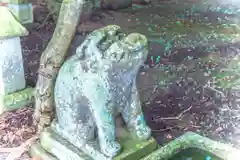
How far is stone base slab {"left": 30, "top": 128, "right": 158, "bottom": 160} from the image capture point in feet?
6.19

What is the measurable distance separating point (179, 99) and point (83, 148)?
1337 mm

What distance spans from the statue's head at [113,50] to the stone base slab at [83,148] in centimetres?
41

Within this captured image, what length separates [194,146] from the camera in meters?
2.04

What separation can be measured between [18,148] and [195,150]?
1029 millimetres

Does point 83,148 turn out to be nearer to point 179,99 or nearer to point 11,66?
point 11,66

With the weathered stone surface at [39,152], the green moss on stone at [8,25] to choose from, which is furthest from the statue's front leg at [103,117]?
the green moss on stone at [8,25]

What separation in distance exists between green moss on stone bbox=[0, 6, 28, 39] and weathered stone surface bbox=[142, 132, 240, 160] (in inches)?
48.3

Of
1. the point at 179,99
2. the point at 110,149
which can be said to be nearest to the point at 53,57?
the point at 110,149

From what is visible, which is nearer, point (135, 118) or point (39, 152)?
point (135, 118)

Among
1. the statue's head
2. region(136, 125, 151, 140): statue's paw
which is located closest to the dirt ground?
region(136, 125, 151, 140): statue's paw

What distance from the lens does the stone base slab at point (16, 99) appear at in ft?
8.73

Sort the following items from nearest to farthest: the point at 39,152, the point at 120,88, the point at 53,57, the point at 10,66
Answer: the point at 120,88 → the point at 39,152 → the point at 53,57 → the point at 10,66

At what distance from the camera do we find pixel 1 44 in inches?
101

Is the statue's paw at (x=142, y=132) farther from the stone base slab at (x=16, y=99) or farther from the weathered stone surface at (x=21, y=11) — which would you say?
the weathered stone surface at (x=21, y=11)
